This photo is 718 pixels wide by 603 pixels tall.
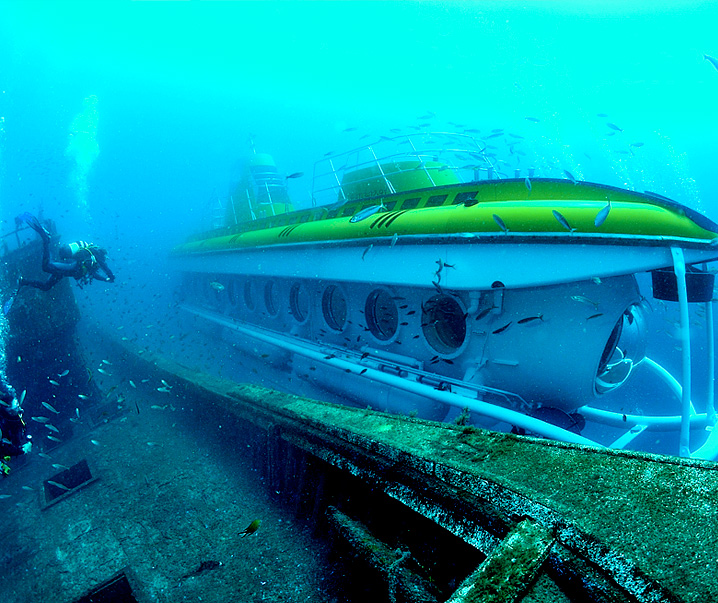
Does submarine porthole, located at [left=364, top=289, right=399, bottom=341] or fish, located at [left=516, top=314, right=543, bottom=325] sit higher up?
fish, located at [left=516, top=314, right=543, bottom=325]

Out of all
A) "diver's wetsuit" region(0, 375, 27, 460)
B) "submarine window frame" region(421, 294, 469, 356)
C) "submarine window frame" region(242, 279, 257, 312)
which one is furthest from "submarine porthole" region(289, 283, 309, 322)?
"diver's wetsuit" region(0, 375, 27, 460)

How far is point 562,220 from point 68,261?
9466 millimetres

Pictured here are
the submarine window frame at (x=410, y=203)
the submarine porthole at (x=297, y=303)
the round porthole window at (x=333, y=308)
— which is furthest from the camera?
the submarine porthole at (x=297, y=303)

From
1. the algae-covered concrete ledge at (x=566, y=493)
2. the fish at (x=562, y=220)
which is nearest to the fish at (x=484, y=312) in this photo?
the fish at (x=562, y=220)

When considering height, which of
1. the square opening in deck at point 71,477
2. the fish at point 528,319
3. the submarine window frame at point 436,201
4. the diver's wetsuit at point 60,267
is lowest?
the square opening in deck at point 71,477

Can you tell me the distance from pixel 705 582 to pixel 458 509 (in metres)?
0.81

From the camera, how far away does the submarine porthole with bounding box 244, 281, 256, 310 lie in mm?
9648

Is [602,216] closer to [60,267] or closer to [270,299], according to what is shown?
[270,299]

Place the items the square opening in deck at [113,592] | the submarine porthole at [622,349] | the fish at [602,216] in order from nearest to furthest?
the square opening in deck at [113,592] → the fish at [602,216] → the submarine porthole at [622,349]

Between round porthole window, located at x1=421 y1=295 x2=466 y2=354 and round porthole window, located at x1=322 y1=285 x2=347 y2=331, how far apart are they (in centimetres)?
215

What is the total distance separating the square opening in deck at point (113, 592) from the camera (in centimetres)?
264

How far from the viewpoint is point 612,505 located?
134 centimetres

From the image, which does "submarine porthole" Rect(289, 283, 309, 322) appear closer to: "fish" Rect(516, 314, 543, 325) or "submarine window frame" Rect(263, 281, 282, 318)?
"submarine window frame" Rect(263, 281, 282, 318)

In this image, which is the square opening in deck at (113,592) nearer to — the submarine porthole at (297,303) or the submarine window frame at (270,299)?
the submarine porthole at (297,303)
